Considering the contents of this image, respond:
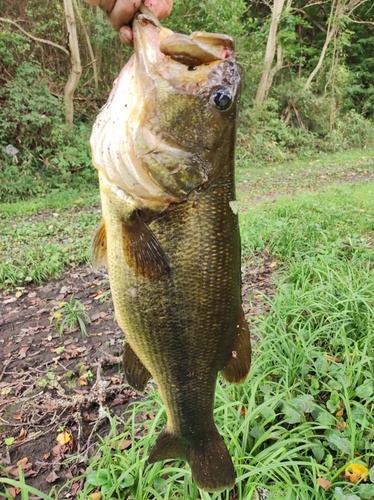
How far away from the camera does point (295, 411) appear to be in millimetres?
2271

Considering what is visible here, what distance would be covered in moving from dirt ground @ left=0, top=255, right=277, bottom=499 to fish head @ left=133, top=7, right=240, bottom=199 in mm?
1901

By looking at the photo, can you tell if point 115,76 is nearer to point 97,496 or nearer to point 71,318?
point 71,318

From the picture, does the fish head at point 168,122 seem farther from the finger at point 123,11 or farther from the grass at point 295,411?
the grass at point 295,411

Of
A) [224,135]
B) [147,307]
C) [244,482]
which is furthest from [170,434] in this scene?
[224,135]

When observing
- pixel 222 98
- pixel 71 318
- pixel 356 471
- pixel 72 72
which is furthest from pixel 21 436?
pixel 72 72

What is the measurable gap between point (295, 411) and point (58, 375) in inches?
75.9

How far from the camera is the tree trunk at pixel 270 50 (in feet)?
44.0

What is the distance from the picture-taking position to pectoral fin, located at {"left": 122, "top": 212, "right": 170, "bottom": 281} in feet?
4.12

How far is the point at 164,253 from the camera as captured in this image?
1276 mm

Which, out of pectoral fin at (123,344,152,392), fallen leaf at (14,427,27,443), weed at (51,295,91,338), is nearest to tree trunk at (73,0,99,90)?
weed at (51,295,91,338)

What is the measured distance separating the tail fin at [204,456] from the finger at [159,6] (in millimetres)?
1504

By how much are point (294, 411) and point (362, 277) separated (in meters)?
1.57

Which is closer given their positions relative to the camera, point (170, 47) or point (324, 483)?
point (170, 47)

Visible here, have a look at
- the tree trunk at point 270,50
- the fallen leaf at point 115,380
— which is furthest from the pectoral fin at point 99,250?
the tree trunk at point 270,50
